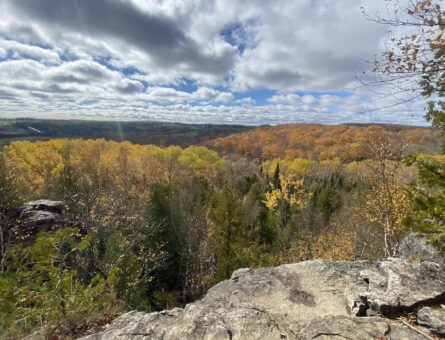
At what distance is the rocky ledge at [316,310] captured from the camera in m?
3.84

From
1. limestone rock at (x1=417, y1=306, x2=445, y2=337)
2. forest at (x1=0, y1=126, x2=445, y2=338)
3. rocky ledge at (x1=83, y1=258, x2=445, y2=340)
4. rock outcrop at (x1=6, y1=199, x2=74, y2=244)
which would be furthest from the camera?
rock outcrop at (x1=6, y1=199, x2=74, y2=244)

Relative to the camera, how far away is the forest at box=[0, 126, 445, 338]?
4688 millimetres

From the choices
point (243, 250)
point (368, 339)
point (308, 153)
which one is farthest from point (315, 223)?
point (308, 153)

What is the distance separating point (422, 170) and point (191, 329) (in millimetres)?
5616

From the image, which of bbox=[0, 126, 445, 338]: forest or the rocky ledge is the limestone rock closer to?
the rocky ledge

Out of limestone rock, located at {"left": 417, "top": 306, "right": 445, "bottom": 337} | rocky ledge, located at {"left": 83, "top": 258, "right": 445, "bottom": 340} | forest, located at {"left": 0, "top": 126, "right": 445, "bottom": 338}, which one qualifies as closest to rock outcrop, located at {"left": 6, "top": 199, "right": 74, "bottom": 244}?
forest, located at {"left": 0, "top": 126, "right": 445, "bottom": 338}

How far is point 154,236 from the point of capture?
1641 cm

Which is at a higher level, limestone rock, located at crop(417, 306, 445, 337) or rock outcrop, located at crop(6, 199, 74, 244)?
limestone rock, located at crop(417, 306, 445, 337)

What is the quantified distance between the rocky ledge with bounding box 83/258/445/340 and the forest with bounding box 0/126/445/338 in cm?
120

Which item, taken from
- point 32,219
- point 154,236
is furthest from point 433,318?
point 32,219

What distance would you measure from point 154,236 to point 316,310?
1321 cm

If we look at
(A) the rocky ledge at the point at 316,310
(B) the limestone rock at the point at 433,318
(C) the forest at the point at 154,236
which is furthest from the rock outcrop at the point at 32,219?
(B) the limestone rock at the point at 433,318

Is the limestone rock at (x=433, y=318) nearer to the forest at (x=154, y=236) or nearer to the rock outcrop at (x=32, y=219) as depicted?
the forest at (x=154, y=236)

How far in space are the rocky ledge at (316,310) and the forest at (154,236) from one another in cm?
120
